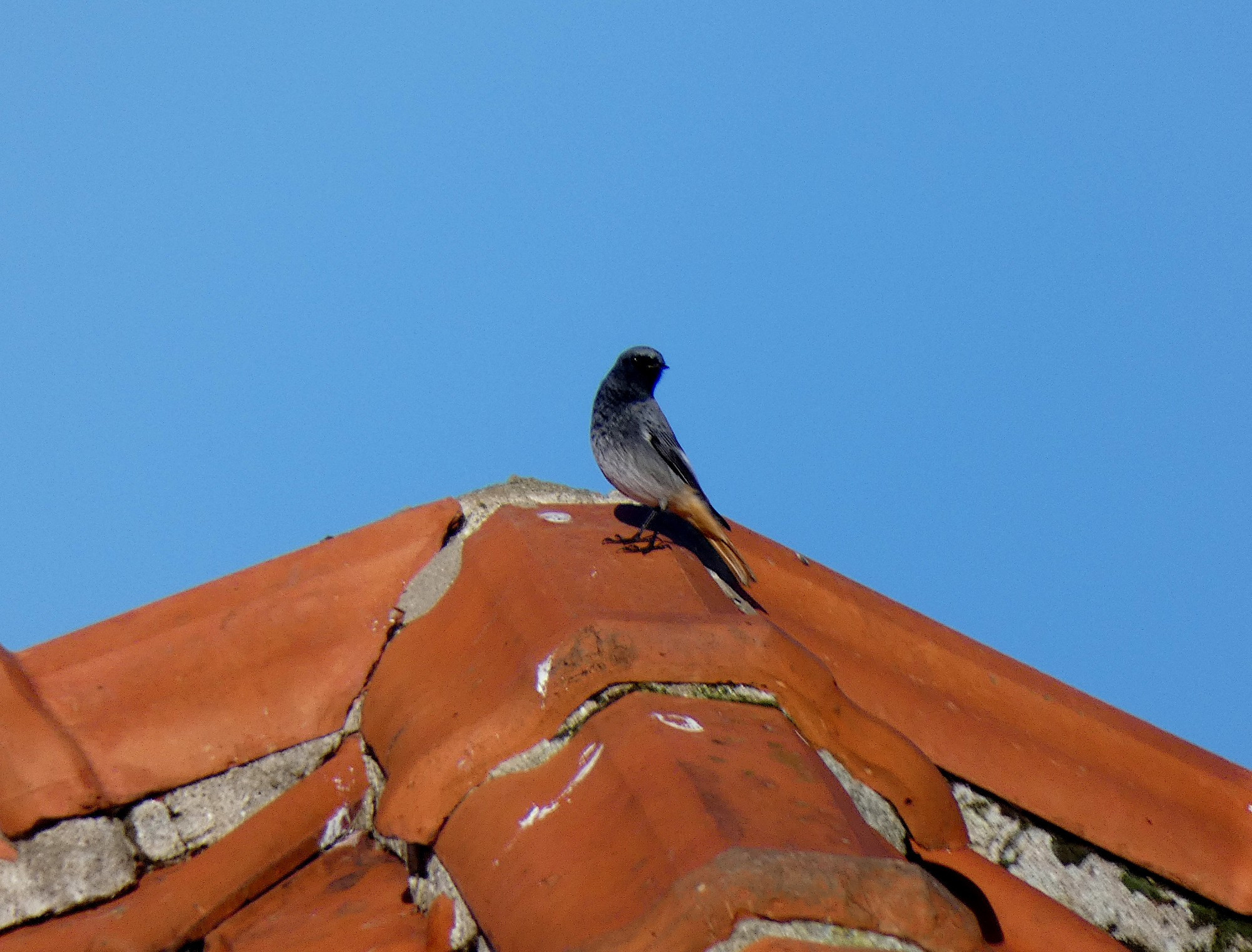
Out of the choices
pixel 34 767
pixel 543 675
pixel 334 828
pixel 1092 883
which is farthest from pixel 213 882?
pixel 1092 883

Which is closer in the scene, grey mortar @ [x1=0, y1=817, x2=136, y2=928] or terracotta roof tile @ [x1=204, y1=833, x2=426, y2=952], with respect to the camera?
terracotta roof tile @ [x1=204, y1=833, x2=426, y2=952]

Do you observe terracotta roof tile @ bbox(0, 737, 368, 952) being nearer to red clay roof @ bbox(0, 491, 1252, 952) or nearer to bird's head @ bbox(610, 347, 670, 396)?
red clay roof @ bbox(0, 491, 1252, 952)

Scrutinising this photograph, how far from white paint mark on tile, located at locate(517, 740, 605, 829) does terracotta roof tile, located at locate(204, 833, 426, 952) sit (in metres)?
0.32

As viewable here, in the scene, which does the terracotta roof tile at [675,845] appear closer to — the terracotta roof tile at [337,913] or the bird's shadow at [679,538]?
the terracotta roof tile at [337,913]

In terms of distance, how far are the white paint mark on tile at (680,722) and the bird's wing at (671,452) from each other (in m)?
1.72

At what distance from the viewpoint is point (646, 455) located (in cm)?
442

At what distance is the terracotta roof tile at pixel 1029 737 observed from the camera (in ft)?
10.3

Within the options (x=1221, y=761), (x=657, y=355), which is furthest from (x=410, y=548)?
(x=1221, y=761)

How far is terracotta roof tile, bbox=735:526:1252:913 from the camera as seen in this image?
10.3 ft

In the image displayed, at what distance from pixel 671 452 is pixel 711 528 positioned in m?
0.76

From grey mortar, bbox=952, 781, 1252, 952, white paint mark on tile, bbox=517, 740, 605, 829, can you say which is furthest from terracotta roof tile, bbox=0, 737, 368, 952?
grey mortar, bbox=952, 781, 1252, 952

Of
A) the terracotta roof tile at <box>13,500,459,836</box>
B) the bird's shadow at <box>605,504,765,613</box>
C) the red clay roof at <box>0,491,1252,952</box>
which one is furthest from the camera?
the bird's shadow at <box>605,504,765,613</box>

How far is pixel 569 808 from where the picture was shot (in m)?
2.17

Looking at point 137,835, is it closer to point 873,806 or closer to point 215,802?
point 215,802
